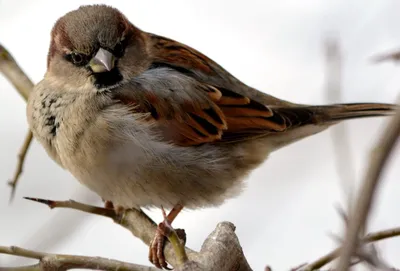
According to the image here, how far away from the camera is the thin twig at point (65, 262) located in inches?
82.7

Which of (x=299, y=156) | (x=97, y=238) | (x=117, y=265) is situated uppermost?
(x=117, y=265)

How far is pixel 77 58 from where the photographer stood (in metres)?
3.15

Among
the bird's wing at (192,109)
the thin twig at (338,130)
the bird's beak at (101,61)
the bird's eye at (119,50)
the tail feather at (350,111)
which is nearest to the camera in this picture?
the thin twig at (338,130)

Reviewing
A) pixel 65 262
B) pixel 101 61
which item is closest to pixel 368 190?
pixel 65 262

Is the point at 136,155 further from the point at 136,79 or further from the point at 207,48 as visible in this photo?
the point at 207,48

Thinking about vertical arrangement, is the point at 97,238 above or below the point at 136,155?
below

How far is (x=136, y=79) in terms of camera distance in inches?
131

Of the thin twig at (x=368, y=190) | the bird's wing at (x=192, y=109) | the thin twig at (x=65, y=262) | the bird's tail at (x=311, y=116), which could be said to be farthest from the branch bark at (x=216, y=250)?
the bird's tail at (x=311, y=116)

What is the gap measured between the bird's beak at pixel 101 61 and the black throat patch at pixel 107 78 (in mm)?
107

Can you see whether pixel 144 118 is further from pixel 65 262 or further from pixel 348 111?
pixel 65 262

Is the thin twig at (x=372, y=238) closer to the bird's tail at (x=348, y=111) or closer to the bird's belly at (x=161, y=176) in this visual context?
the bird's belly at (x=161, y=176)

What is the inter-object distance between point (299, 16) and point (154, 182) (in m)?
3.02

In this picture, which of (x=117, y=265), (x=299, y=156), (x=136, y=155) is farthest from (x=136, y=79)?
(x=117, y=265)

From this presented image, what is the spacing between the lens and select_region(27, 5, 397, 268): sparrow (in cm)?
313
